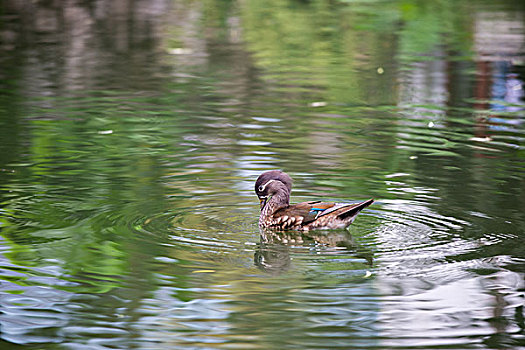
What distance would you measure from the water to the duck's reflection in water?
22 millimetres

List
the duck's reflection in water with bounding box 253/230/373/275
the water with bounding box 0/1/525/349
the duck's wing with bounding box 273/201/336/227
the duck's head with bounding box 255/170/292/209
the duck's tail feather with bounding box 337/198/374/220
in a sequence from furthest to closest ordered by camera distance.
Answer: the duck's head with bounding box 255/170/292/209
the duck's wing with bounding box 273/201/336/227
the duck's tail feather with bounding box 337/198/374/220
the duck's reflection in water with bounding box 253/230/373/275
the water with bounding box 0/1/525/349

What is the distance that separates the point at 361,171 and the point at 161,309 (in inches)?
154

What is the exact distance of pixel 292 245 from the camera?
724 cm

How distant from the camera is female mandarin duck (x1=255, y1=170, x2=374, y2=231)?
291 inches

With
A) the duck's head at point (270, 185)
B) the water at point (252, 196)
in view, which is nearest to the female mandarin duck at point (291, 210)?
the duck's head at point (270, 185)

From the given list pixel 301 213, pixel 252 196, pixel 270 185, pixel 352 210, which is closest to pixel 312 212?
pixel 301 213

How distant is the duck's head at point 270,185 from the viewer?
790 cm

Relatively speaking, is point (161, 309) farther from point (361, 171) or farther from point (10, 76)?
point (10, 76)

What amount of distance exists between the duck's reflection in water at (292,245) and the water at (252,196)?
2 cm

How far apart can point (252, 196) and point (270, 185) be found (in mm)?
698

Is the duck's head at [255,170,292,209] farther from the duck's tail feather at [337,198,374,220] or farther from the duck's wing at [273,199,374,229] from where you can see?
the duck's tail feather at [337,198,374,220]

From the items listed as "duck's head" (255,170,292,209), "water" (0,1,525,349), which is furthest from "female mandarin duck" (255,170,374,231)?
"water" (0,1,525,349)

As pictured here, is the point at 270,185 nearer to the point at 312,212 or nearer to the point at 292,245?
the point at 312,212

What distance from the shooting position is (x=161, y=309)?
5.84m
